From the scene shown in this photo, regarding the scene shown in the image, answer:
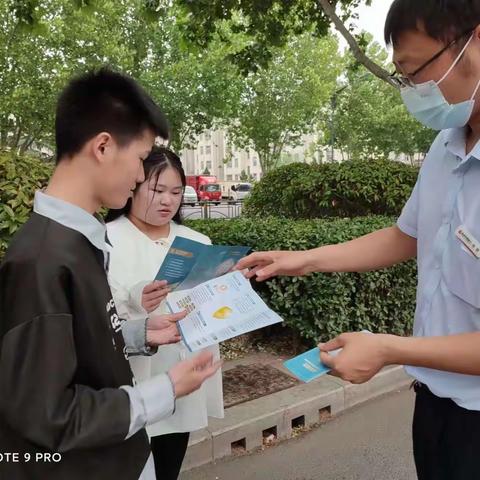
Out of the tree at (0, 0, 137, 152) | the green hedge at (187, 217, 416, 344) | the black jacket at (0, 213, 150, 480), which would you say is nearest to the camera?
the black jacket at (0, 213, 150, 480)

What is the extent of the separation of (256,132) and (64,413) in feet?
76.5

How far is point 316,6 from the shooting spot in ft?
19.6

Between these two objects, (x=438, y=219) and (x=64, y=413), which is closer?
(x=64, y=413)

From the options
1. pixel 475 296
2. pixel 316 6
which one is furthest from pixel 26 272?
pixel 316 6

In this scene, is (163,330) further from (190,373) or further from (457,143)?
(457,143)

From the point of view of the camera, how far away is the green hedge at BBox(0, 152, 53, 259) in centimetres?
245

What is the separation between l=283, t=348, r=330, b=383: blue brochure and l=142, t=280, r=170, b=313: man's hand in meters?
0.61

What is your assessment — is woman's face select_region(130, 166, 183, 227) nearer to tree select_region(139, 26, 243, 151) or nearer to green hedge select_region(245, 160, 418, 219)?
green hedge select_region(245, 160, 418, 219)

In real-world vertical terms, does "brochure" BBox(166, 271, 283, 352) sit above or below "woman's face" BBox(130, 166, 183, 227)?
below

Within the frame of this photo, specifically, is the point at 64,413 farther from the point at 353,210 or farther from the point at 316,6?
the point at 316,6

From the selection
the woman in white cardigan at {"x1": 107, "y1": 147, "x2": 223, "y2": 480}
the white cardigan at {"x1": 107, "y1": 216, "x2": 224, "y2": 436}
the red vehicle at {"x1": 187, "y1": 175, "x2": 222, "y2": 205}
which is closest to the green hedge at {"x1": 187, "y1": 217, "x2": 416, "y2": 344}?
the woman in white cardigan at {"x1": 107, "y1": 147, "x2": 223, "y2": 480}

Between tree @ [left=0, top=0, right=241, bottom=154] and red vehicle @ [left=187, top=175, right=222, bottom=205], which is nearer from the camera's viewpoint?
tree @ [left=0, top=0, right=241, bottom=154]

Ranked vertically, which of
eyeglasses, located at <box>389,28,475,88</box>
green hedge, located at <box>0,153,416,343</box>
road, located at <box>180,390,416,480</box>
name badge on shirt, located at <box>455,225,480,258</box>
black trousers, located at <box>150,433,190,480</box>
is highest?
eyeglasses, located at <box>389,28,475,88</box>

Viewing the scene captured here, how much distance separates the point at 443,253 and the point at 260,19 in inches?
207
